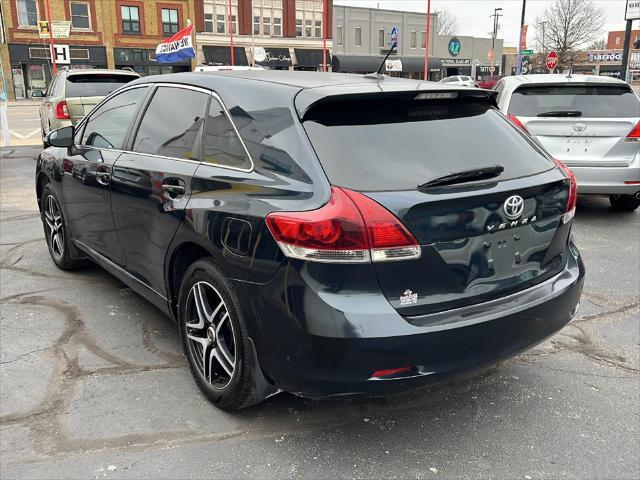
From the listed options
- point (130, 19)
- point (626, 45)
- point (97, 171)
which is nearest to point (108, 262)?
point (97, 171)

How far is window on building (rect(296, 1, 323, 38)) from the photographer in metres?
52.4

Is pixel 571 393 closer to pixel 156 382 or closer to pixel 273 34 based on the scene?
pixel 156 382

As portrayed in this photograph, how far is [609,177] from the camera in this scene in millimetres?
6824

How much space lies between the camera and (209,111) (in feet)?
10.3

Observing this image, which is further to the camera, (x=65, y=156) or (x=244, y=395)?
(x=65, y=156)

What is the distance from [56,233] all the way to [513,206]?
4.11 metres

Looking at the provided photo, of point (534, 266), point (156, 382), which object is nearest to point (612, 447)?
point (534, 266)

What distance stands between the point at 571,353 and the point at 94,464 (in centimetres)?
286

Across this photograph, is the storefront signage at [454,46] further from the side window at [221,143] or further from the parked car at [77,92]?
the side window at [221,143]

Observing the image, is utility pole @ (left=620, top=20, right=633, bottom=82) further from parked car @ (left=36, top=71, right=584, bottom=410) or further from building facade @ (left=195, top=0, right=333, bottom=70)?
building facade @ (left=195, top=0, right=333, bottom=70)

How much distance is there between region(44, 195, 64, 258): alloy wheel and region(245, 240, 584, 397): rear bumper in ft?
10.6

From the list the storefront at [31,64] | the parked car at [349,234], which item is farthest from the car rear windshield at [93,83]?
the storefront at [31,64]

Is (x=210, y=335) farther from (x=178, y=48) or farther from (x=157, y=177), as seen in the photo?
(x=178, y=48)

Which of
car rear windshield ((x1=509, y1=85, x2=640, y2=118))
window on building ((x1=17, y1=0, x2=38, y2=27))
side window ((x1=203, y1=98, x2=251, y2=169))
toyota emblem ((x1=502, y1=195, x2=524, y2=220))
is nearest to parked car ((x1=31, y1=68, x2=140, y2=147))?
car rear windshield ((x1=509, y1=85, x2=640, y2=118))
